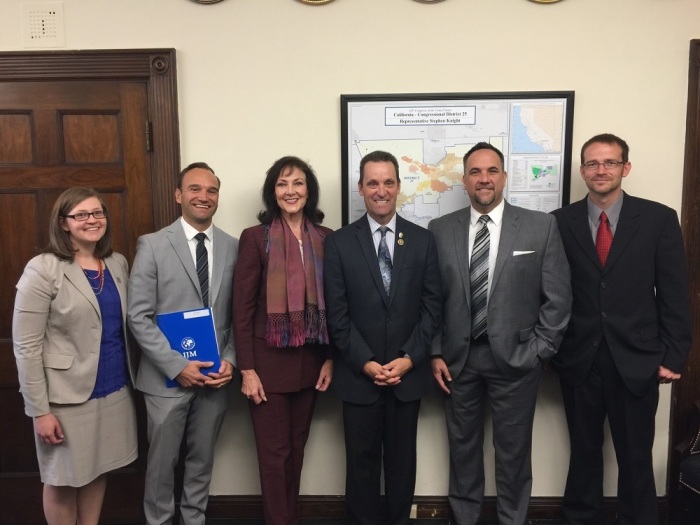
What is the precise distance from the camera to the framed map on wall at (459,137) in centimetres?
222

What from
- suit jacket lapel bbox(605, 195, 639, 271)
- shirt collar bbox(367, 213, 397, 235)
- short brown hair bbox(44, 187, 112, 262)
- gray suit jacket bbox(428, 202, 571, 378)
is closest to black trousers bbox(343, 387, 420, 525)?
gray suit jacket bbox(428, 202, 571, 378)

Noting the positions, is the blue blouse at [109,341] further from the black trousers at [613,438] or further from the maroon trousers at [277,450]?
the black trousers at [613,438]

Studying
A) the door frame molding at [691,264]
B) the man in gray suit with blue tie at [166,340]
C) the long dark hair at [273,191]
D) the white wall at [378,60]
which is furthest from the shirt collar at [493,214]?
the man in gray suit with blue tie at [166,340]

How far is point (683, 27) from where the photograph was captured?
2.17 m

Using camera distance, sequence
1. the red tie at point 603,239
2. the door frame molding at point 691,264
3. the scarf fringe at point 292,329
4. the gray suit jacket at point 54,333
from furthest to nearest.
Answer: the door frame molding at point 691,264 < the red tie at point 603,239 < the scarf fringe at point 292,329 < the gray suit jacket at point 54,333

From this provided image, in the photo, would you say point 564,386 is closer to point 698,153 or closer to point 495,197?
point 495,197

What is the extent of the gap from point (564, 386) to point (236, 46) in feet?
7.19

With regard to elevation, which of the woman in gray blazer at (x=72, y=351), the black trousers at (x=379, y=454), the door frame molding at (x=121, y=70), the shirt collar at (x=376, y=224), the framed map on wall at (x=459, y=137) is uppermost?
the door frame molding at (x=121, y=70)

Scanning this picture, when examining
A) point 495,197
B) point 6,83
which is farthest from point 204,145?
point 495,197

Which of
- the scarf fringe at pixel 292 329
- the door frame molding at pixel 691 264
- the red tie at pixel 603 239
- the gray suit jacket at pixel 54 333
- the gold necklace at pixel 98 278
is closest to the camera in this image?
the gray suit jacket at pixel 54 333

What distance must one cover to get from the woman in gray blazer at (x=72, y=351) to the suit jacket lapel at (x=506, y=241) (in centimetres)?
150

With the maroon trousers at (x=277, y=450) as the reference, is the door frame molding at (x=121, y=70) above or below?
above

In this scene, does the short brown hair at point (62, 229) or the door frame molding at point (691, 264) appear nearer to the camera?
the short brown hair at point (62, 229)

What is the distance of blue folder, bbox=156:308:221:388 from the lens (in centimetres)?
187
